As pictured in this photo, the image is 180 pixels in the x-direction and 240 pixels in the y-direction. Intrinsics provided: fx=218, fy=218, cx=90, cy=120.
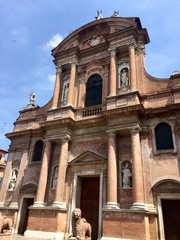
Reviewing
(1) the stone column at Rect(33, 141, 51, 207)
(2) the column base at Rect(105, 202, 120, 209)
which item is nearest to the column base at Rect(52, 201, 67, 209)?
(1) the stone column at Rect(33, 141, 51, 207)

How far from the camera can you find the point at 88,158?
13.0 meters

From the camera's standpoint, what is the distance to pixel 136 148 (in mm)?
11242

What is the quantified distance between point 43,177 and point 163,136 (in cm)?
747

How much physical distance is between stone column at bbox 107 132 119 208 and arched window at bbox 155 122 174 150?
234cm

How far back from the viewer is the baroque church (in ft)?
34.2

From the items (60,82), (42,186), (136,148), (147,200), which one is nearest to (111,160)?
(136,148)

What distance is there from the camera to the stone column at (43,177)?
42.2ft

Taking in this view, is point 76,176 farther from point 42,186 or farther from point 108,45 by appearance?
point 108,45

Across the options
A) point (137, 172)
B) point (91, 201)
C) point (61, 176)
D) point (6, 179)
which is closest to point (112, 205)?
point (137, 172)

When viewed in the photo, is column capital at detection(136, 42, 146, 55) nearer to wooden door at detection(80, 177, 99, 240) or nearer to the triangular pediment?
the triangular pediment

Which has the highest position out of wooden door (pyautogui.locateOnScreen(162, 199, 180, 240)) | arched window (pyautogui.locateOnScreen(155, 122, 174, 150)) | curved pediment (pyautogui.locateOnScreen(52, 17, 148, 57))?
curved pediment (pyautogui.locateOnScreen(52, 17, 148, 57))

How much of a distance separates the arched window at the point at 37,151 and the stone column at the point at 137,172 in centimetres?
713

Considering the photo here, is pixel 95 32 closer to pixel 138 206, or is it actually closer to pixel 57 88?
pixel 57 88

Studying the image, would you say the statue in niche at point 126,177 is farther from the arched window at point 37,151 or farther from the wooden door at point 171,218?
the arched window at point 37,151
